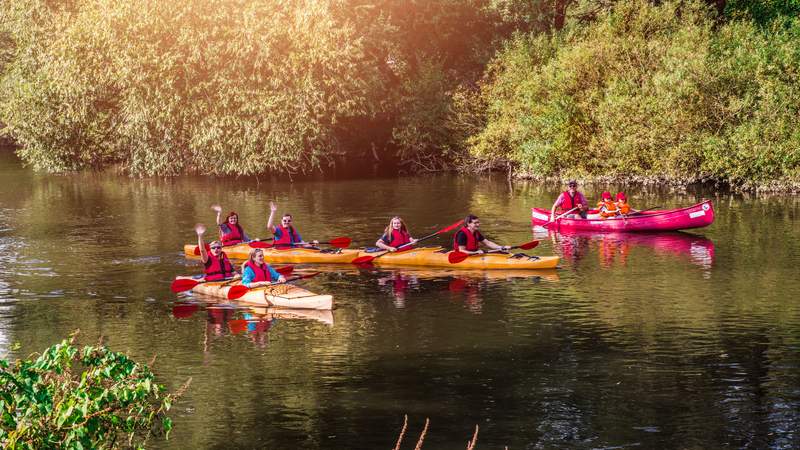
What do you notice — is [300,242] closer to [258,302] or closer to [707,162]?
[258,302]

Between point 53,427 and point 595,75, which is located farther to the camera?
point 595,75

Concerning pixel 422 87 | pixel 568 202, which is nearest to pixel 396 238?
pixel 568 202

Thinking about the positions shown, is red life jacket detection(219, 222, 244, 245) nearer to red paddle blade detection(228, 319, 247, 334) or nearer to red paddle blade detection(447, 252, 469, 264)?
red paddle blade detection(447, 252, 469, 264)

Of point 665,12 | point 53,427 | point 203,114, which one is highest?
point 665,12

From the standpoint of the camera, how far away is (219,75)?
5000cm

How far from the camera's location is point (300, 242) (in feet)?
95.2

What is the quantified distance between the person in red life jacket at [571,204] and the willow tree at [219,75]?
17.7 m

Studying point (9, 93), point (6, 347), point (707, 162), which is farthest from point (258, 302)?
point (9, 93)

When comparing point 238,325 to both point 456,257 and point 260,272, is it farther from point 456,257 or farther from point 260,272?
point 456,257

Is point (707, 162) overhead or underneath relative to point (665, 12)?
underneath

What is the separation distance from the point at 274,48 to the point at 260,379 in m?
34.6

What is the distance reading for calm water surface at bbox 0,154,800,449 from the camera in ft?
46.8

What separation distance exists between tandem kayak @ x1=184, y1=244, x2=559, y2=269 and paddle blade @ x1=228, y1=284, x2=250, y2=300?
546 cm

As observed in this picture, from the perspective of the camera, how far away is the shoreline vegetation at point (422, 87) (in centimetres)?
4412
